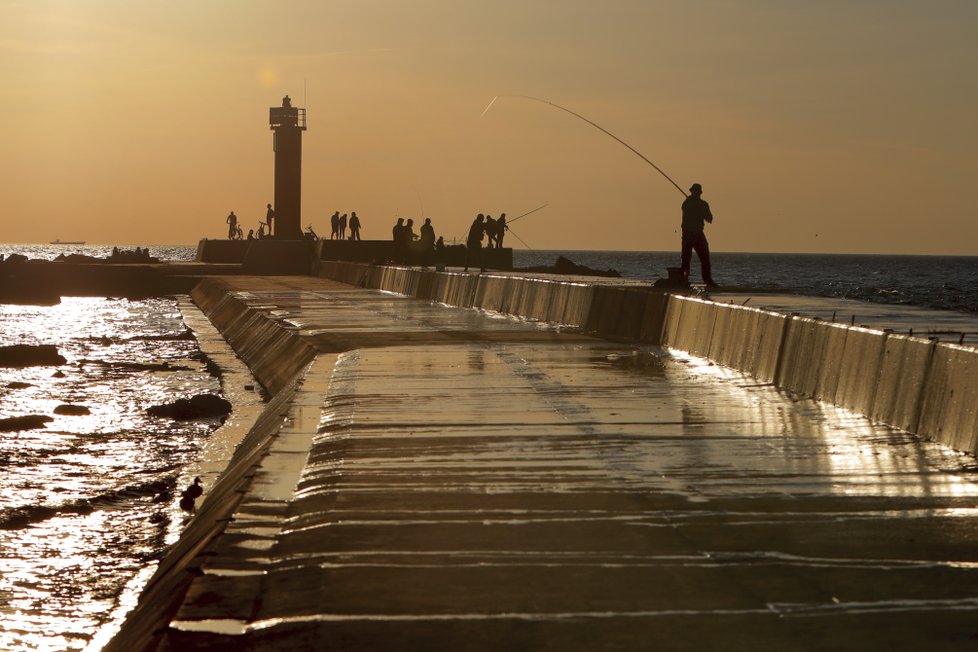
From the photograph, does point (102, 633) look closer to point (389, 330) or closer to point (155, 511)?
point (155, 511)

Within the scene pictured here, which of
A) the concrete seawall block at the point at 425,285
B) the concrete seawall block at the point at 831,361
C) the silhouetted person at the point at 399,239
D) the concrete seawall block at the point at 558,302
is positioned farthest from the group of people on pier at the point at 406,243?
the concrete seawall block at the point at 831,361

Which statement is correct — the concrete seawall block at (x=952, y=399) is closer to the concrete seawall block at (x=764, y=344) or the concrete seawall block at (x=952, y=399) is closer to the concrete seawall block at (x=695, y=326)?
the concrete seawall block at (x=764, y=344)

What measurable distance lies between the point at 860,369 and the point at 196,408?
11.3 metres

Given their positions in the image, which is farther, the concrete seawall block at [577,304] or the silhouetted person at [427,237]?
the silhouetted person at [427,237]

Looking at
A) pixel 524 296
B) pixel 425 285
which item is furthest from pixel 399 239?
pixel 524 296

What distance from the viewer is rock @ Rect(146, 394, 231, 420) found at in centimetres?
1948

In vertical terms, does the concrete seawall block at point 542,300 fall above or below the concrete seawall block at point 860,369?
below

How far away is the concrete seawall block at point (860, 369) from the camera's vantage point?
33.6 feet

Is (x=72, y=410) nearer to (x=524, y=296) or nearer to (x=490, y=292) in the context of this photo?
(x=524, y=296)

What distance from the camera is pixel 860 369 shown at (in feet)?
34.7

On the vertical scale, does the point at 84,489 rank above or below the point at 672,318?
below

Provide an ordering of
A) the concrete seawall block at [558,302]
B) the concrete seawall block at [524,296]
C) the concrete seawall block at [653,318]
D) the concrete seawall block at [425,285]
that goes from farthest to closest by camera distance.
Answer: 1. the concrete seawall block at [425,285]
2. the concrete seawall block at [524,296]
3. the concrete seawall block at [558,302]
4. the concrete seawall block at [653,318]

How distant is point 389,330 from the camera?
831 inches

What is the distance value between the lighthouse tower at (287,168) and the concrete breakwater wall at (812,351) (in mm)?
53997
